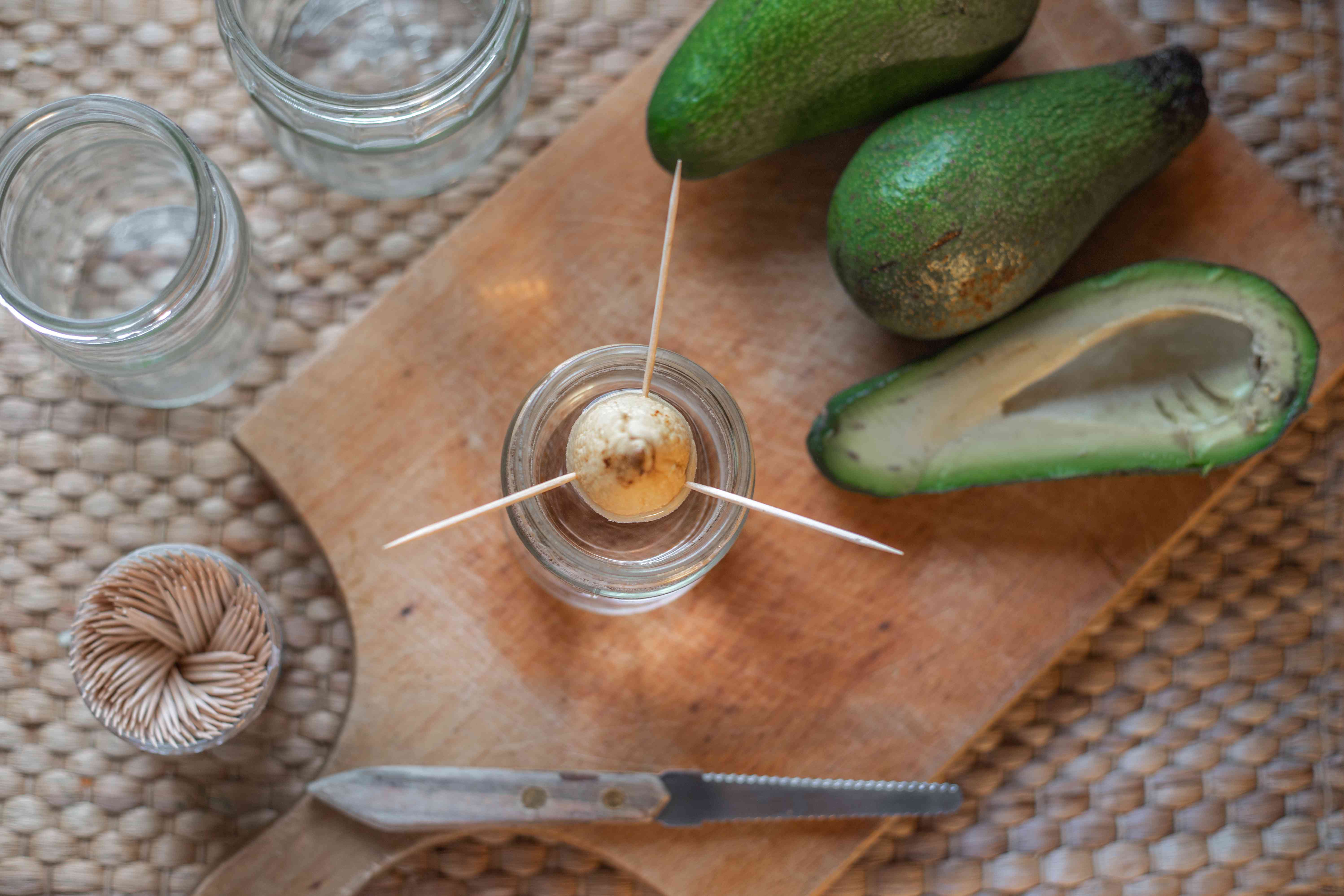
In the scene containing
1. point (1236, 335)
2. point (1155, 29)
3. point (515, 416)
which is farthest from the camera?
point (1155, 29)

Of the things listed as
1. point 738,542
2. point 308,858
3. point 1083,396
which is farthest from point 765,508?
point 308,858

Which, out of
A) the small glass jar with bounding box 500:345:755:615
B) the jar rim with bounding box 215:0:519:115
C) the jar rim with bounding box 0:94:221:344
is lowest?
the small glass jar with bounding box 500:345:755:615

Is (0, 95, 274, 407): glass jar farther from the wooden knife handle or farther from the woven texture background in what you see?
the wooden knife handle

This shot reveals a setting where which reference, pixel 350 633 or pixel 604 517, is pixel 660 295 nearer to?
pixel 604 517

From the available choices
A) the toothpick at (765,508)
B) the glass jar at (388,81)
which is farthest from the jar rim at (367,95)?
the toothpick at (765,508)

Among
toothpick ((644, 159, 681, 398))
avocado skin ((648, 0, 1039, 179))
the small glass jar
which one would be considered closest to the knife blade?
the small glass jar

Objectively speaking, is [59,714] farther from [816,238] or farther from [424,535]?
[816,238]

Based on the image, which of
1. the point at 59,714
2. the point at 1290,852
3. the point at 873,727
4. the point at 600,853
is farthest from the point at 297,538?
the point at 1290,852
